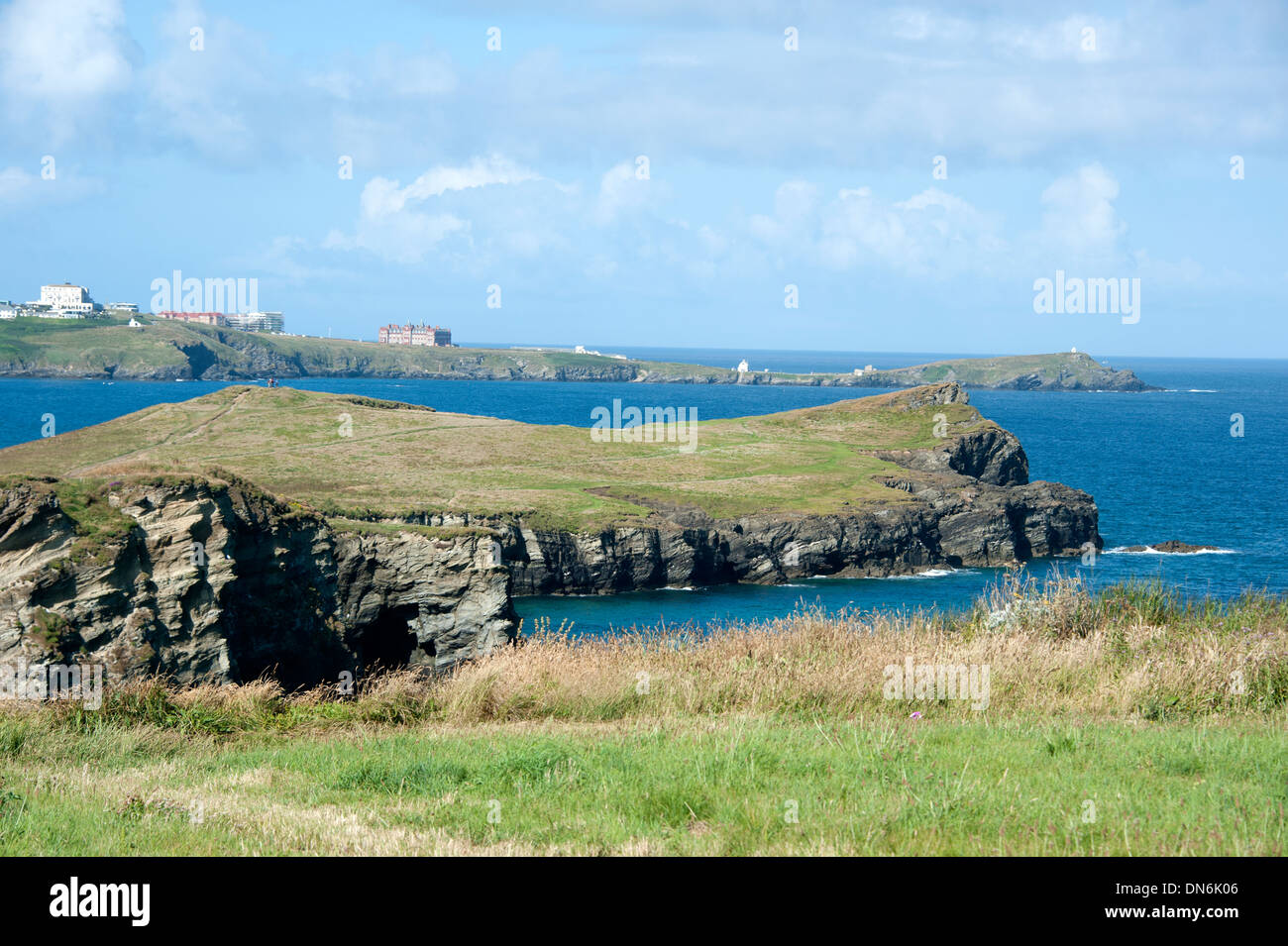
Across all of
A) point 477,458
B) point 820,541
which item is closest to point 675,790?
point 820,541

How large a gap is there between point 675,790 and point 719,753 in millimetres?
1056

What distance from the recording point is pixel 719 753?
8.42 m

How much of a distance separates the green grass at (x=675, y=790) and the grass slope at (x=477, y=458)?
44810 millimetres

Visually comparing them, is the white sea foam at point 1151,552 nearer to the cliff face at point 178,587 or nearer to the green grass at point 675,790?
the cliff face at point 178,587

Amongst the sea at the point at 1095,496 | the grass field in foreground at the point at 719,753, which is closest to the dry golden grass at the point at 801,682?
the grass field in foreground at the point at 719,753

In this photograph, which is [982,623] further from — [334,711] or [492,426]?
[492,426]

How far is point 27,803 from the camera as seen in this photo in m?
7.47

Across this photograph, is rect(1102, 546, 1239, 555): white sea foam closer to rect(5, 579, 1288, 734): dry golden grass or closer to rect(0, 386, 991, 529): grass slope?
rect(0, 386, 991, 529): grass slope

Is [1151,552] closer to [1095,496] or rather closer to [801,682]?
[1095,496]

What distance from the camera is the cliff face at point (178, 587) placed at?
18.8 metres
